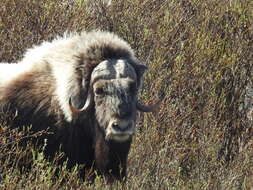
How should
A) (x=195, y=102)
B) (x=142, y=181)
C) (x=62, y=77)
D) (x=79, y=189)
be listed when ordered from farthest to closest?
1. (x=195, y=102)
2. (x=62, y=77)
3. (x=142, y=181)
4. (x=79, y=189)

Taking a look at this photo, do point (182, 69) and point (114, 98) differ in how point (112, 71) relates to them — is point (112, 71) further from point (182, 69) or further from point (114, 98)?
point (182, 69)

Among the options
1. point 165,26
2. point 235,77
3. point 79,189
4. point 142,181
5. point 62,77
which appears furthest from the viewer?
point 165,26

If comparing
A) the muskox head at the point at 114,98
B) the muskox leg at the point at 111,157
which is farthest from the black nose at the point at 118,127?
the muskox leg at the point at 111,157

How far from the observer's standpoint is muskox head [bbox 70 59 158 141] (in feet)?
13.7

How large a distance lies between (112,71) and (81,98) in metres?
0.33

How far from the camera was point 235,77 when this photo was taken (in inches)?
239

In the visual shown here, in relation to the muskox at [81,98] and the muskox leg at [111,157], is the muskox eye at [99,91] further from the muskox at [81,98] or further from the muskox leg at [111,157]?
the muskox leg at [111,157]

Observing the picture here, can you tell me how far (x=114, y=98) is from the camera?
4254 millimetres

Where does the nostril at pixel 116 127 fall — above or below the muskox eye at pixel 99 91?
below

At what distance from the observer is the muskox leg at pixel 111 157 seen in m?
4.44

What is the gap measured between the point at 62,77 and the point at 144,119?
962mm

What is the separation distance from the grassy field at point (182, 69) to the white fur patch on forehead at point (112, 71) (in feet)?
1.76

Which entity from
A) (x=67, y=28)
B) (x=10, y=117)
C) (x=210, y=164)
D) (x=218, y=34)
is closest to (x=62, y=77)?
(x=10, y=117)

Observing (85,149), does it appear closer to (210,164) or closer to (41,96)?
(41,96)
